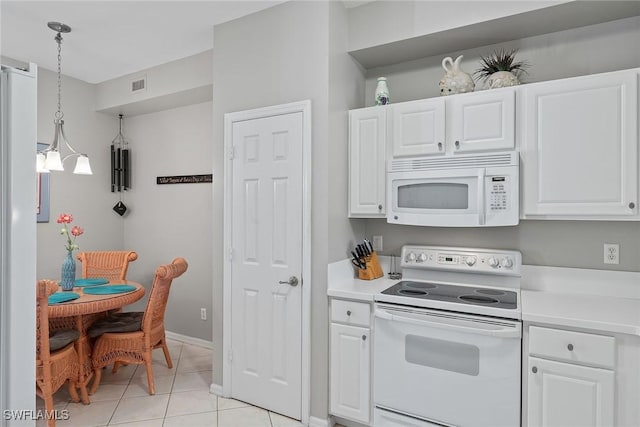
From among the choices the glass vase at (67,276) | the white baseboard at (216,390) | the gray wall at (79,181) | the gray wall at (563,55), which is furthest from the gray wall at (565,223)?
the gray wall at (79,181)

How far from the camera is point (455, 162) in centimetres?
241

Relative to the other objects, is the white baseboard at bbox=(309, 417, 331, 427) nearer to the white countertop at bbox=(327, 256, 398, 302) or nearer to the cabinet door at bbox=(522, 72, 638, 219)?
the white countertop at bbox=(327, 256, 398, 302)

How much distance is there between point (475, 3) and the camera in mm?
2334

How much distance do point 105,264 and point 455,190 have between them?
329 cm

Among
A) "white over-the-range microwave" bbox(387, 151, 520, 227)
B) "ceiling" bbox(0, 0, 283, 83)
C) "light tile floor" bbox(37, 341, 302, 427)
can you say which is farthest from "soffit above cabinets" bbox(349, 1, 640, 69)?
"light tile floor" bbox(37, 341, 302, 427)

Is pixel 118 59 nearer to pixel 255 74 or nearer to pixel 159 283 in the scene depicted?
pixel 255 74

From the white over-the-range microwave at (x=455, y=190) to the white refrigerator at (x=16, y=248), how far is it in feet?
6.41

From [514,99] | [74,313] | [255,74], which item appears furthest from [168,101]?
[514,99]

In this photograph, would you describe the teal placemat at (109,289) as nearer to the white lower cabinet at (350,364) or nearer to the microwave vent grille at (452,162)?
the white lower cabinet at (350,364)

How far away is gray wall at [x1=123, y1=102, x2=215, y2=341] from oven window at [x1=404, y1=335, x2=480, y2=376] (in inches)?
94.4

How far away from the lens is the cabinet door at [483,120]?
7.34ft

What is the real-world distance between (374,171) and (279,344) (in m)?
1.35

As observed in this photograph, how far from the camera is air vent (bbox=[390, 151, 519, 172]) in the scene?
224 centimetres

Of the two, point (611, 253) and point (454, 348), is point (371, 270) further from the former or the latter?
point (611, 253)
